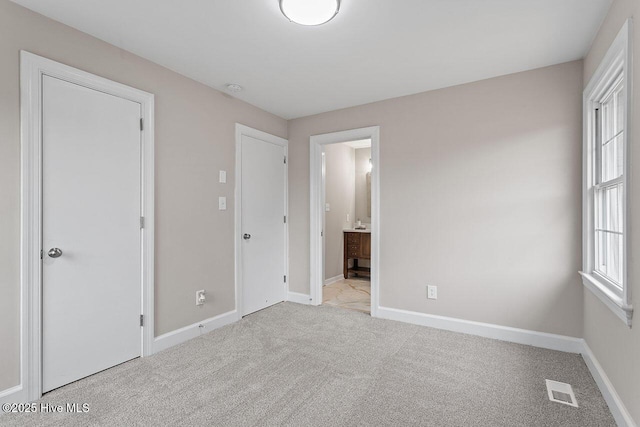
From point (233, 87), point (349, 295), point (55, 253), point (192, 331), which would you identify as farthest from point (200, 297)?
point (349, 295)

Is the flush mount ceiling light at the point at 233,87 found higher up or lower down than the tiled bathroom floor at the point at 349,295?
higher up

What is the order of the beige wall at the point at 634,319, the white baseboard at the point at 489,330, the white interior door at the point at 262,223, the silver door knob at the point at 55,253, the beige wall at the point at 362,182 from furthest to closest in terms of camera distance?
1. the beige wall at the point at 362,182
2. the white interior door at the point at 262,223
3. the white baseboard at the point at 489,330
4. the silver door knob at the point at 55,253
5. the beige wall at the point at 634,319

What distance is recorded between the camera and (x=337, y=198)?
5617 mm

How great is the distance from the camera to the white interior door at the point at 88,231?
6.75 feet

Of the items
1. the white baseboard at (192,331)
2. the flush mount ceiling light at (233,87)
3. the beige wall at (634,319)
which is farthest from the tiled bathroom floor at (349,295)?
the flush mount ceiling light at (233,87)

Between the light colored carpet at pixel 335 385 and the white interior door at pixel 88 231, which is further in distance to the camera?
the white interior door at pixel 88 231

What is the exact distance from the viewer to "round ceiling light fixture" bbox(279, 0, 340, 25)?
1.83 metres

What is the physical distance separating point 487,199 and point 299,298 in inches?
97.1

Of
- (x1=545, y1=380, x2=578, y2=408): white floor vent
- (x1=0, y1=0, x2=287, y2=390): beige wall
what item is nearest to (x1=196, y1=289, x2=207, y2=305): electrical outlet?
(x1=0, y1=0, x2=287, y2=390): beige wall

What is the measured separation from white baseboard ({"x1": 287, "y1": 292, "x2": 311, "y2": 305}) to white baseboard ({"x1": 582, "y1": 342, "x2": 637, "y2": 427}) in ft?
8.87

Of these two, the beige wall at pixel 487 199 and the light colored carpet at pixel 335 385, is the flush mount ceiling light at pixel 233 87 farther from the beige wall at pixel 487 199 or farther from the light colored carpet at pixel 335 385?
the light colored carpet at pixel 335 385

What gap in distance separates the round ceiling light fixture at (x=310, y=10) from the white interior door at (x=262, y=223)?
5.86 feet

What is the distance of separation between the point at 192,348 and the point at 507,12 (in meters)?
3.35

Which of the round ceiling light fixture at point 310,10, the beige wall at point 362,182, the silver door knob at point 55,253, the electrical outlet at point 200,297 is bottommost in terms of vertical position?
the electrical outlet at point 200,297
